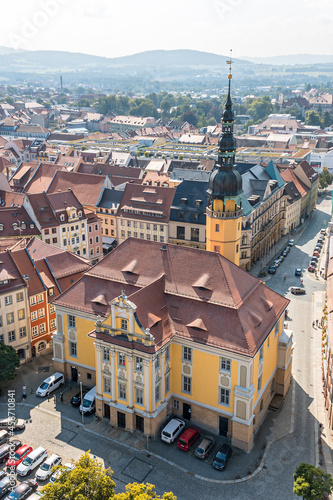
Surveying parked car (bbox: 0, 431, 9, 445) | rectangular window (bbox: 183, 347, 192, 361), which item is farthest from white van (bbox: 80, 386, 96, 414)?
rectangular window (bbox: 183, 347, 192, 361)

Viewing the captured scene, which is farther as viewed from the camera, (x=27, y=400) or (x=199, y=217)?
(x=199, y=217)

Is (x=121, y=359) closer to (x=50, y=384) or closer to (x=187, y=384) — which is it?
(x=187, y=384)

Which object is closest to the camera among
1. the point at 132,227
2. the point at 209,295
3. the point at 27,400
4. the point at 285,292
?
the point at 209,295


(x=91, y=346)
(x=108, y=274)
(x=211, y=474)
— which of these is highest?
(x=108, y=274)

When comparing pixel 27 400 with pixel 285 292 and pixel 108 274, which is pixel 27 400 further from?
pixel 285 292

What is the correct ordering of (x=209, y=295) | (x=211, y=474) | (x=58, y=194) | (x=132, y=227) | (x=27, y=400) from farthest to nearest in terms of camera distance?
(x=132, y=227)
(x=58, y=194)
(x=27, y=400)
(x=209, y=295)
(x=211, y=474)

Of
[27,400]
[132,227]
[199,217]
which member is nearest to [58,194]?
[132,227]

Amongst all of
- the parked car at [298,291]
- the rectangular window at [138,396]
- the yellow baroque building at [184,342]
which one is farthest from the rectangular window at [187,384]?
the parked car at [298,291]

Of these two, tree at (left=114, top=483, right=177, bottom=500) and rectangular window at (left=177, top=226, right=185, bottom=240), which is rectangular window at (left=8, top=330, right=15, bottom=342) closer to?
tree at (left=114, top=483, right=177, bottom=500)

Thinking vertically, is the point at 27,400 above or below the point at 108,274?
below
